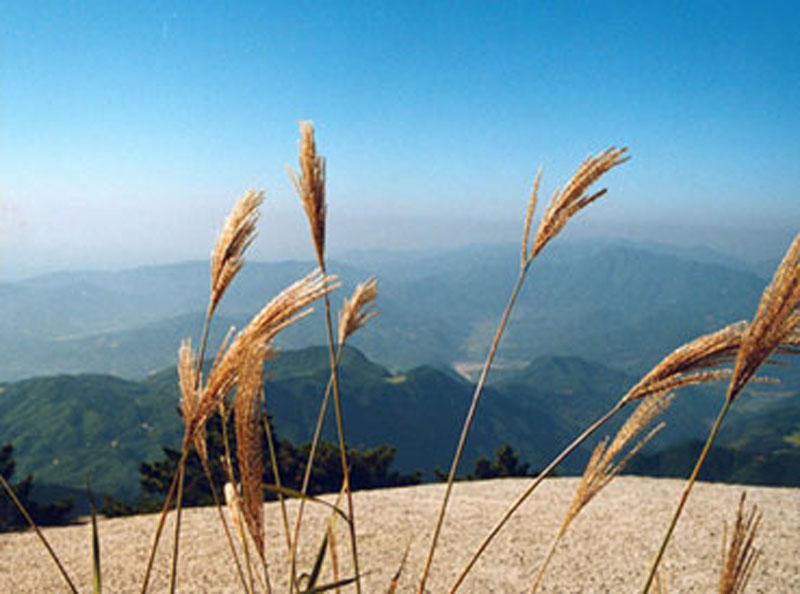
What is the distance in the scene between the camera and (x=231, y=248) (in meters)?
1.45

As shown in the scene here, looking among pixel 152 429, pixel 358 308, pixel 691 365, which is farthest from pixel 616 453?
pixel 152 429

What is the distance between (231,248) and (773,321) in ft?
4.20

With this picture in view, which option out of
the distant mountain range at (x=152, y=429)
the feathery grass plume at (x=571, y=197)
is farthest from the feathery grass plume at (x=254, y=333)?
the distant mountain range at (x=152, y=429)

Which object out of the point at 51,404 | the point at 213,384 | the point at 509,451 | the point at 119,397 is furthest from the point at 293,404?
the point at 213,384

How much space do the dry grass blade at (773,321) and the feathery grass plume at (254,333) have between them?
0.91 meters

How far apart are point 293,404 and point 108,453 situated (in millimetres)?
58016

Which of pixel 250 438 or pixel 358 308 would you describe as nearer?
pixel 250 438

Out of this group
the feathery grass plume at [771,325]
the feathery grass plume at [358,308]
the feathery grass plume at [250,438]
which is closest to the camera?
the feathery grass plume at [771,325]

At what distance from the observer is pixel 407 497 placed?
A: 14.5 metres

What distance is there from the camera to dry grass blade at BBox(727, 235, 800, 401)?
1.13 m

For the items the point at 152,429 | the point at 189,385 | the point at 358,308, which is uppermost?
the point at 358,308

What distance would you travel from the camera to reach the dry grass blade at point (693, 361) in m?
1.21

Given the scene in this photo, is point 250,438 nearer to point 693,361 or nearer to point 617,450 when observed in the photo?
point 617,450

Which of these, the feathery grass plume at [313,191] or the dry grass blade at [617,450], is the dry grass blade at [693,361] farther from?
the feathery grass plume at [313,191]
